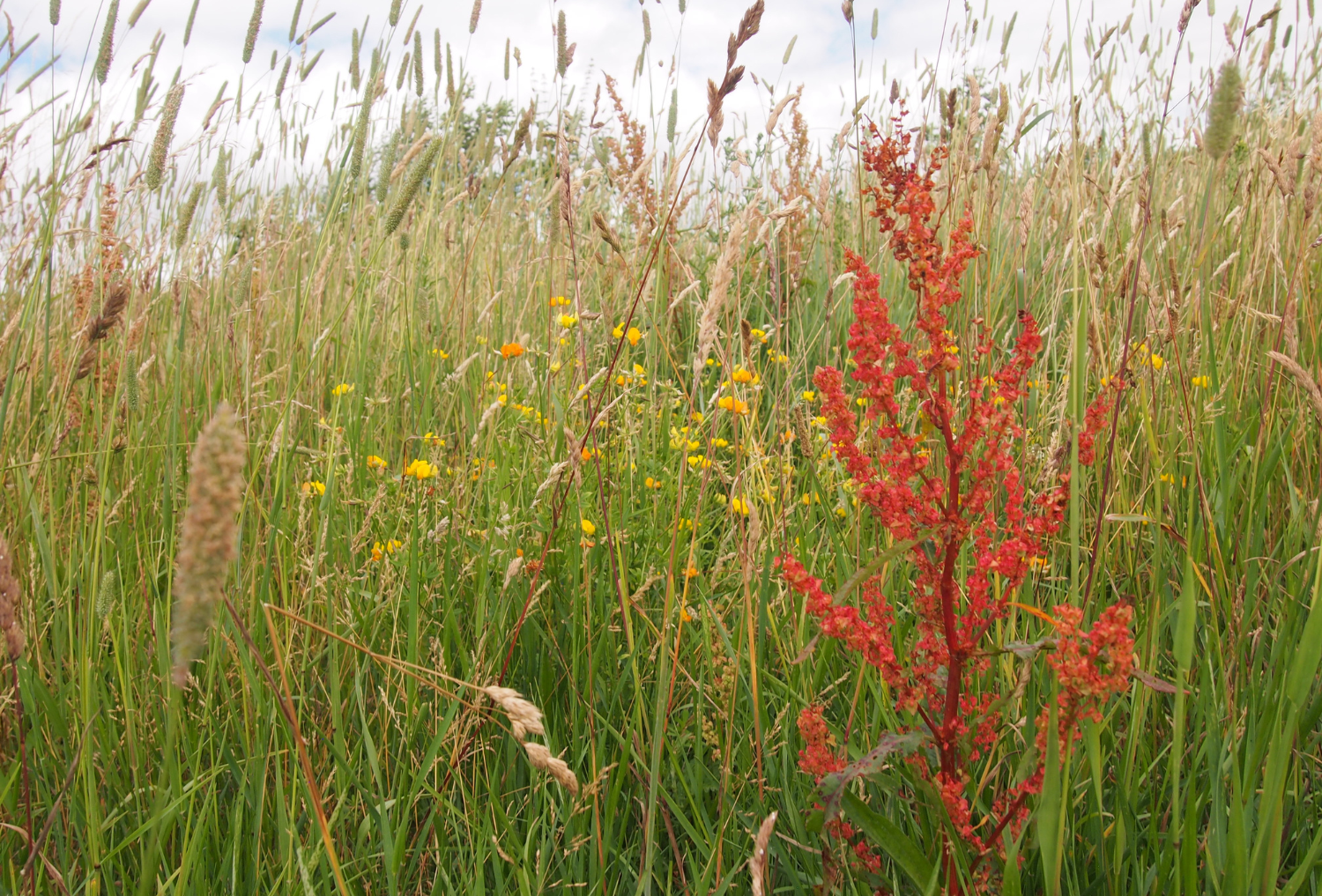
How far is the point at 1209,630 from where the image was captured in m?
1.27

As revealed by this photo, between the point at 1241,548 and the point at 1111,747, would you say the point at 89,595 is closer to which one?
the point at 1111,747

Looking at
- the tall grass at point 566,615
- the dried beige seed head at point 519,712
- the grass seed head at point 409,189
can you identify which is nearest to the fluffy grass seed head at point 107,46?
the tall grass at point 566,615

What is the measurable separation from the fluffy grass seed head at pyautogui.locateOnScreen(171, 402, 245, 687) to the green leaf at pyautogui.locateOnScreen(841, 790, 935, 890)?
70cm

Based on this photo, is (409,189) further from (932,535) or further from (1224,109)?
(1224,109)

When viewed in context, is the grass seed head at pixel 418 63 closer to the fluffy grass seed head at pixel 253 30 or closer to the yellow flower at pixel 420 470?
the fluffy grass seed head at pixel 253 30

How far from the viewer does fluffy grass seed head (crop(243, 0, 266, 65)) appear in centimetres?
173

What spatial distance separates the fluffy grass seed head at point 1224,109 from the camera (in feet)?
3.15

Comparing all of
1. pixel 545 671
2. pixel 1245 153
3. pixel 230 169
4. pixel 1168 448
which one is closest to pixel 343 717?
pixel 545 671

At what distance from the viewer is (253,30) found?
1748 mm

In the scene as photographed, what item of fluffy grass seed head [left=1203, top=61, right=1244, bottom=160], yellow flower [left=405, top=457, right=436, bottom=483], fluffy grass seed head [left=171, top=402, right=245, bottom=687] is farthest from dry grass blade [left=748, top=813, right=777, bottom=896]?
yellow flower [left=405, top=457, right=436, bottom=483]

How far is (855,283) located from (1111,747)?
76cm

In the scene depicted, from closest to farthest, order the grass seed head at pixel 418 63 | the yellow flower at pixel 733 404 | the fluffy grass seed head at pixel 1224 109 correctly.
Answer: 1. the fluffy grass seed head at pixel 1224 109
2. the yellow flower at pixel 733 404
3. the grass seed head at pixel 418 63

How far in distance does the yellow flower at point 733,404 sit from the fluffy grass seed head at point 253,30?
1.19m

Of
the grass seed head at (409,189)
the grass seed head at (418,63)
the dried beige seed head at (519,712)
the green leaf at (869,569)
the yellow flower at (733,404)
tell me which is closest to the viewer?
the dried beige seed head at (519,712)
